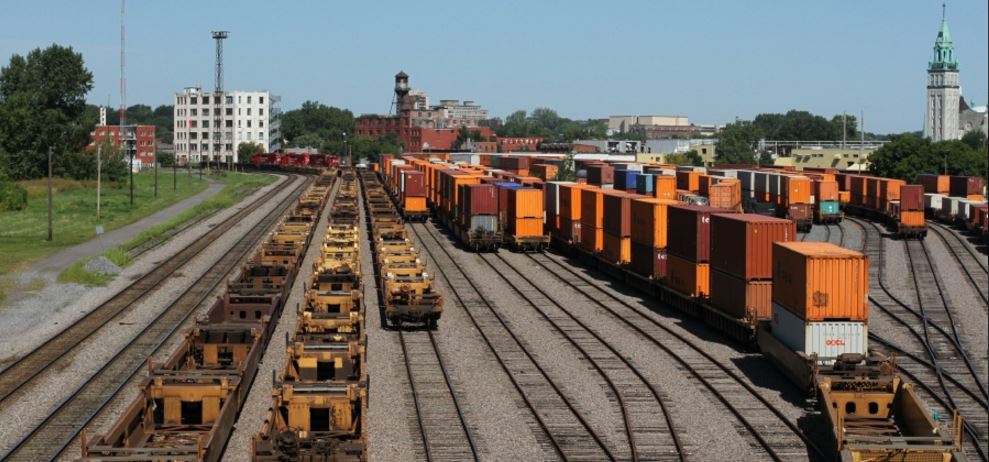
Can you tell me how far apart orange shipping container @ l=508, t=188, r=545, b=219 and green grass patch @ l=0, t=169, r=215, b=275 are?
23.8 m

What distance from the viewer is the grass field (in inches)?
2429

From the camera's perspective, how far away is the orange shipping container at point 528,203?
5900 cm

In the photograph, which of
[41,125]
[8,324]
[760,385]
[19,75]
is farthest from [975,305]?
[19,75]

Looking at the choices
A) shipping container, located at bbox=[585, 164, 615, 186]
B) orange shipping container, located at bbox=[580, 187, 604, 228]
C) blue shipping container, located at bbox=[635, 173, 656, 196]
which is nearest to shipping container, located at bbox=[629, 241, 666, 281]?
orange shipping container, located at bbox=[580, 187, 604, 228]

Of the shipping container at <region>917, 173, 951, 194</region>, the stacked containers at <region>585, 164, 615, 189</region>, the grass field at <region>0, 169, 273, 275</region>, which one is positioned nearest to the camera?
the grass field at <region>0, 169, 273, 275</region>

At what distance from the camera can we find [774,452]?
2234 cm

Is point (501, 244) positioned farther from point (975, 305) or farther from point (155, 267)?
point (975, 305)

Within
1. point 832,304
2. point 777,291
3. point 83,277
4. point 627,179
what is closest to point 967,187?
point 627,179

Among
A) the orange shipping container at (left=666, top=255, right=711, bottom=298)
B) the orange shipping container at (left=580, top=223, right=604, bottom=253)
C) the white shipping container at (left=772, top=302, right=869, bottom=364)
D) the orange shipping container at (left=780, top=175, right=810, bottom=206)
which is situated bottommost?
the white shipping container at (left=772, top=302, right=869, bottom=364)

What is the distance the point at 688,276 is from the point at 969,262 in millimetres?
28165

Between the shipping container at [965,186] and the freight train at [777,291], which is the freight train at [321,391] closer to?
the freight train at [777,291]

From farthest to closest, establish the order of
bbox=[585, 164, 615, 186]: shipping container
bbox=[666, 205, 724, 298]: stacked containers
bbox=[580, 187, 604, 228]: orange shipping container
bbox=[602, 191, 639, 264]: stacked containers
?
bbox=[585, 164, 615, 186]: shipping container < bbox=[580, 187, 604, 228]: orange shipping container < bbox=[602, 191, 639, 264]: stacked containers < bbox=[666, 205, 724, 298]: stacked containers

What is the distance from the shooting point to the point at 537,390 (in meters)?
27.7

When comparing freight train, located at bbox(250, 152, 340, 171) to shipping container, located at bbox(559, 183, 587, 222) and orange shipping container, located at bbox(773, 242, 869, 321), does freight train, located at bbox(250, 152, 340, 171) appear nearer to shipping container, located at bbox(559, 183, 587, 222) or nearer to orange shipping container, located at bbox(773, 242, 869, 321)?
shipping container, located at bbox(559, 183, 587, 222)
